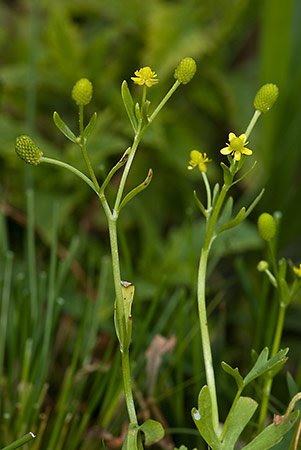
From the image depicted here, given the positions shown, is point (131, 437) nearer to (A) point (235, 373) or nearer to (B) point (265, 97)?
(A) point (235, 373)

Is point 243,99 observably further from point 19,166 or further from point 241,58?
point 19,166

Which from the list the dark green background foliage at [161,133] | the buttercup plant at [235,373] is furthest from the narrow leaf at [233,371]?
the dark green background foliage at [161,133]

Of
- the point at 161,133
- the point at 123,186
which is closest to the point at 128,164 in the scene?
the point at 123,186

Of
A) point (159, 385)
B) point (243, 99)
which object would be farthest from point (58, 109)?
point (159, 385)

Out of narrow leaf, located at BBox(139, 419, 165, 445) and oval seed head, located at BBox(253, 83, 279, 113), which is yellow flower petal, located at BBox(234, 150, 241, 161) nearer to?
oval seed head, located at BBox(253, 83, 279, 113)

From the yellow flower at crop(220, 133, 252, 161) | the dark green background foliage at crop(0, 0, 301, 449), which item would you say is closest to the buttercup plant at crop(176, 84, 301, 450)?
the yellow flower at crop(220, 133, 252, 161)

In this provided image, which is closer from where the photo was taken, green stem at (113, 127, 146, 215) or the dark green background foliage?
green stem at (113, 127, 146, 215)

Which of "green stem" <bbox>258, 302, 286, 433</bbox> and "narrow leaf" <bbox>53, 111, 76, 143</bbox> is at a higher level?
"narrow leaf" <bbox>53, 111, 76, 143</bbox>
